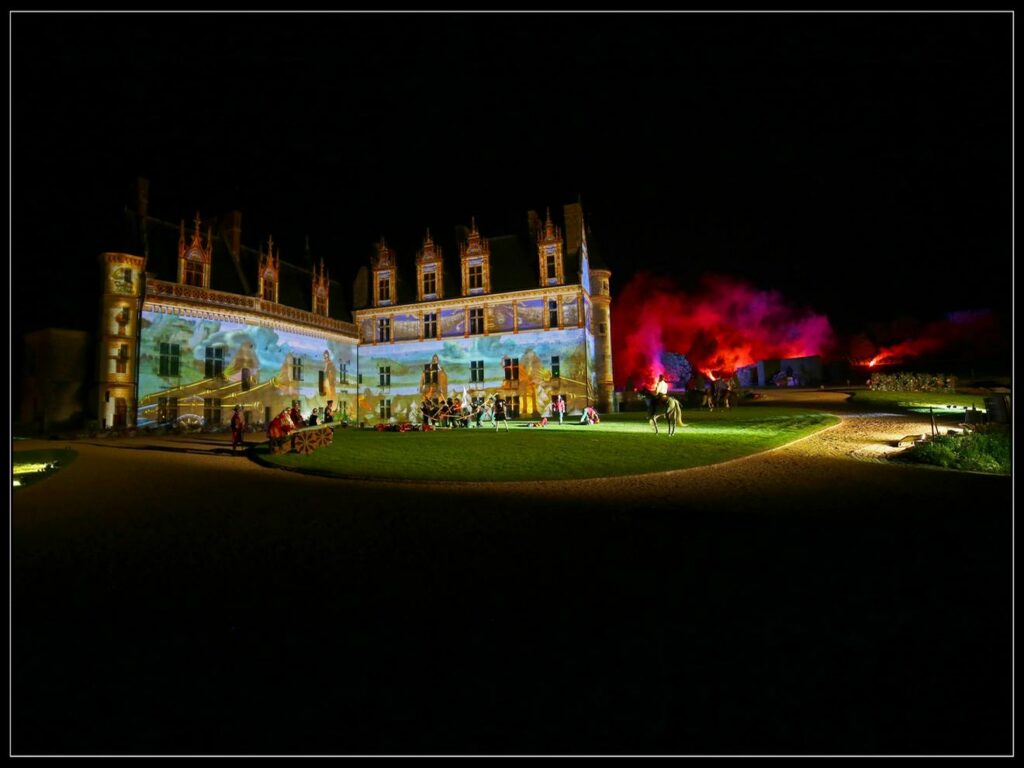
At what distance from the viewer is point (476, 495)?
29.0ft

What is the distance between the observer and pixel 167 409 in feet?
84.8

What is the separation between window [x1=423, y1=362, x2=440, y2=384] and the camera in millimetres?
35969

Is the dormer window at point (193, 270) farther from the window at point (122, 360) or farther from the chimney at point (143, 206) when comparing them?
the window at point (122, 360)

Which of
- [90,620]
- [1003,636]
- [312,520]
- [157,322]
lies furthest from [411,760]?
[157,322]

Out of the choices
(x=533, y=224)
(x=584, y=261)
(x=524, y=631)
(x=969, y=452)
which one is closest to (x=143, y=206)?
(x=533, y=224)

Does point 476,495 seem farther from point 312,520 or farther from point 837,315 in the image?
point 837,315

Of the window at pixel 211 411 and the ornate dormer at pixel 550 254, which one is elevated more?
the ornate dormer at pixel 550 254

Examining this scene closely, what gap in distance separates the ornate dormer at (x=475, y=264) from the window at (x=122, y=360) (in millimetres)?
20902

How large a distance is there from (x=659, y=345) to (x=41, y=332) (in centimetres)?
5236

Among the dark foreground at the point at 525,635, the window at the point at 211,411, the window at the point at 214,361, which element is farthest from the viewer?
the window at the point at 214,361

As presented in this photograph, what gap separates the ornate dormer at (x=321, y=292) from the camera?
118 ft

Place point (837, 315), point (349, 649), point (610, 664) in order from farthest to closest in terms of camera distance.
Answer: point (837, 315) → point (349, 649) → point (610, 664)

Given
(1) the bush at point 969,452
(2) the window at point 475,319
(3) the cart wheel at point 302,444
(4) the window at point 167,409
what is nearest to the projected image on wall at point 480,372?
(2) the window at point 475,319

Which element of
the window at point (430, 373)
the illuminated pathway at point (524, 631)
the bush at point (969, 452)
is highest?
the window at point (430, 373)
